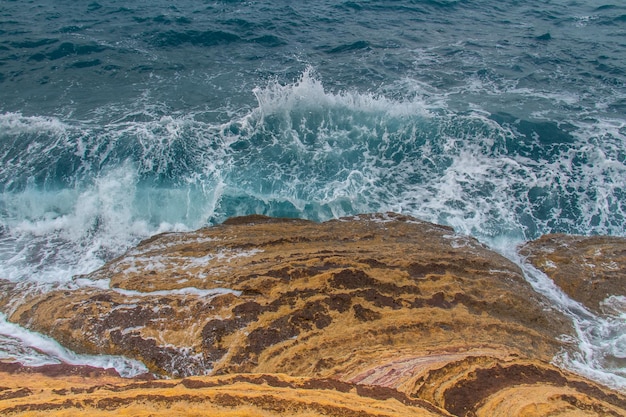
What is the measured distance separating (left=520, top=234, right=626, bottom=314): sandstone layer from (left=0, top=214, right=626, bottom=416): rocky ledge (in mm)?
1341

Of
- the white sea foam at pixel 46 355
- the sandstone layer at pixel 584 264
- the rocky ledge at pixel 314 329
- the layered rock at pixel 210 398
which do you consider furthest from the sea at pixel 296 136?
the layered rock at pixel 210 398

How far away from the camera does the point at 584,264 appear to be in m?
12.1

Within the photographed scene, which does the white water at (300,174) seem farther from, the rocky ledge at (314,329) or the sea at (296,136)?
the rocky ledge at (314,329)

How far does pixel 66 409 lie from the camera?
240 inches

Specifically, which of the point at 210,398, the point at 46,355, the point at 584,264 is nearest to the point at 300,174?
the point at 584,264

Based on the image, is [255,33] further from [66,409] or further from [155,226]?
[66,409]

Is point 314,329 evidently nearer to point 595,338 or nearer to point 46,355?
point 46,355

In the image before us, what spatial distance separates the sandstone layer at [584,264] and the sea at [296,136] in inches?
14.6

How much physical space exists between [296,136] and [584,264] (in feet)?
43.0

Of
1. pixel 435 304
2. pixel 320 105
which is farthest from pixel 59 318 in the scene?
pixel 320 105

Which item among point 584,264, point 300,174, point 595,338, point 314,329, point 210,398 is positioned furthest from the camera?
point 300,174

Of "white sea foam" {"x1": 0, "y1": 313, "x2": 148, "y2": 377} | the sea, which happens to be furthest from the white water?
"white sea foam" {"x1": 0, "y1": 313, "x2": 148, "y2": 377}

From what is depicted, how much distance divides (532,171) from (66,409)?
18.7m

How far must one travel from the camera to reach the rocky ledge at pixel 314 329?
21.9 ft
